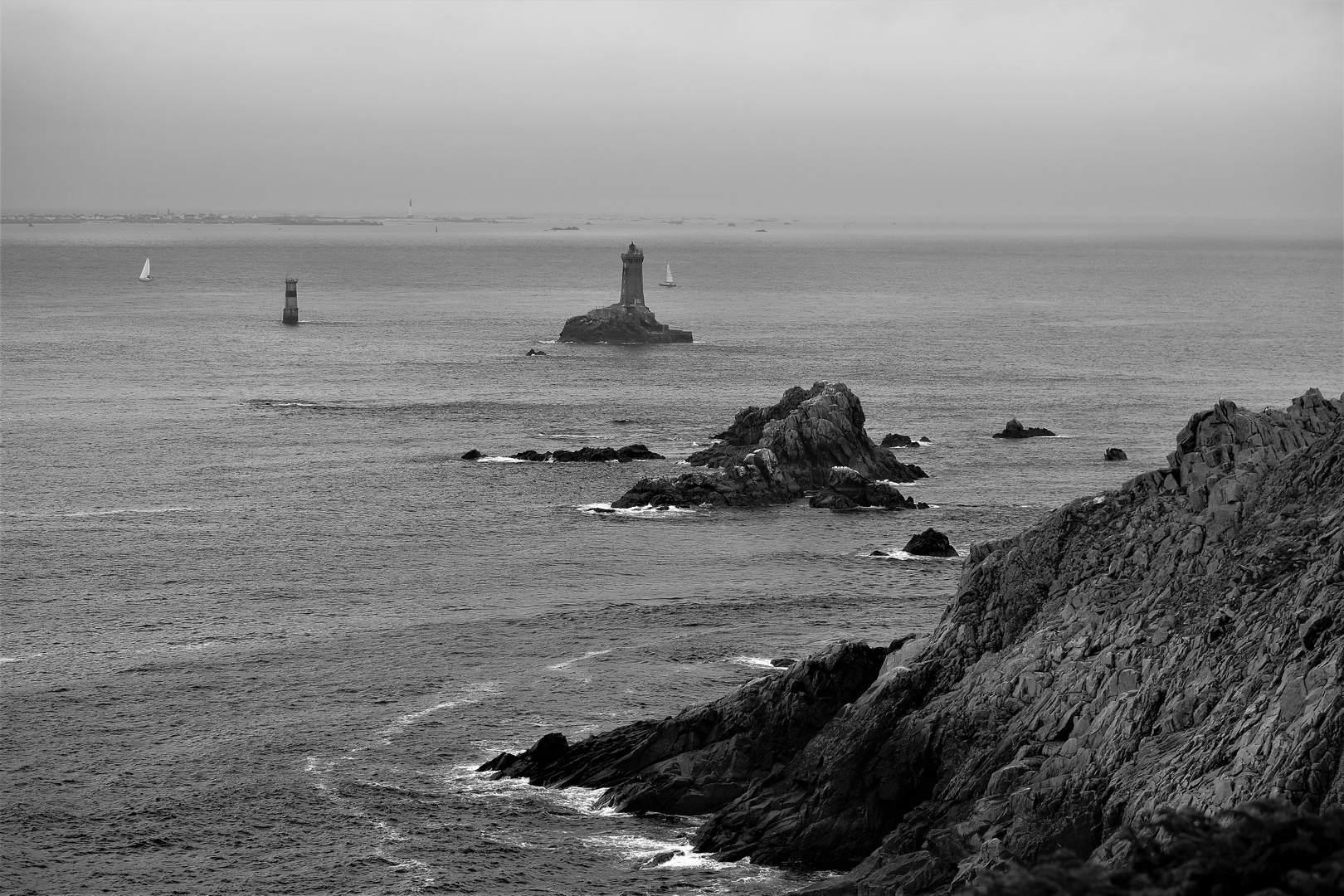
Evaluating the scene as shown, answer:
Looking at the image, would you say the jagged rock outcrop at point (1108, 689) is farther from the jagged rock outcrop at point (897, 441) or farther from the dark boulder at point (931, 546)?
the jagged rock outcrop at point (897, 441)

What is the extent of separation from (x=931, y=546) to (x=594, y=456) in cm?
3078

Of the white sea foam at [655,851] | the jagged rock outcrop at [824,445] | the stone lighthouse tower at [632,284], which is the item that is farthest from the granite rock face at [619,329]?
the white sea foam at [655,851]

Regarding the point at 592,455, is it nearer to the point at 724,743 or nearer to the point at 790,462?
the point at 790,462

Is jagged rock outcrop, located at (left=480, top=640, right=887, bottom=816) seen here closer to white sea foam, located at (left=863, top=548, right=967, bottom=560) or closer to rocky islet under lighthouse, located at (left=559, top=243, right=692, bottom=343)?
white sea foam, located at (left=863, top=548, right=967, bottom=560)

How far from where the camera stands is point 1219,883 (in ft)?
66.3

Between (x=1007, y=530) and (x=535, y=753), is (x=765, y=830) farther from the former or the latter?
(x=1007, y=530)

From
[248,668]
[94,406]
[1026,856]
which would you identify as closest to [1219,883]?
[1026,856]

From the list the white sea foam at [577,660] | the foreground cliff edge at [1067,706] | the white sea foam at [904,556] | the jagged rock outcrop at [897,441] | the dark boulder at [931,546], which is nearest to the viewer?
the foreground cliff edge at [1067,706]

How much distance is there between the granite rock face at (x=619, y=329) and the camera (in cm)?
17688

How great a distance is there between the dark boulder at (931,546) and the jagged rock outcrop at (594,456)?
2785 centimetres

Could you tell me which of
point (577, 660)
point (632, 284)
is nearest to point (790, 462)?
point (577, 660)

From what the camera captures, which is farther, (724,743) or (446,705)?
(446,705)

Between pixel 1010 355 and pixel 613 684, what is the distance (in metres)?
118

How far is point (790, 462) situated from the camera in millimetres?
91812
